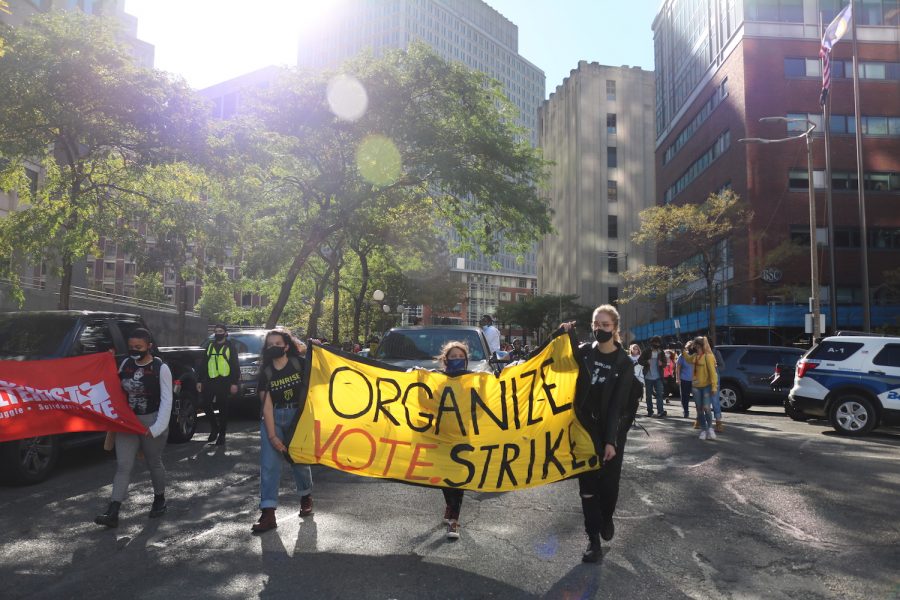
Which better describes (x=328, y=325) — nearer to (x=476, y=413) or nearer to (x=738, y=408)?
(x=738, y=408)

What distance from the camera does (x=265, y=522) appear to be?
5.88 metres

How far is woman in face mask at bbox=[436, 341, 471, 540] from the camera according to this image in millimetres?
5801

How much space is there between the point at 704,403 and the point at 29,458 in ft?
32.4

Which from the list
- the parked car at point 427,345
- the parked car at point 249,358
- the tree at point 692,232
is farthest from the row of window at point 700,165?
the parked car at point 427,345

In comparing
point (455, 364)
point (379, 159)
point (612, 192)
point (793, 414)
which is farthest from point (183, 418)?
point (612, 192)

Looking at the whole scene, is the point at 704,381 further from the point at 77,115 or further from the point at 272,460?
the point at 77,115

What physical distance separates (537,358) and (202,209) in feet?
49.0

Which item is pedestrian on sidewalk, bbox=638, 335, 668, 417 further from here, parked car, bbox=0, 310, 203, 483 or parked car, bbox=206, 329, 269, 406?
parked car, bbox=0, 310, 203, 483

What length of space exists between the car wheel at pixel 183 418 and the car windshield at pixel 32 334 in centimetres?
244

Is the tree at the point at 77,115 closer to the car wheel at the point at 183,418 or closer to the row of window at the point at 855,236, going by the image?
the car wheel at the point at 183,418

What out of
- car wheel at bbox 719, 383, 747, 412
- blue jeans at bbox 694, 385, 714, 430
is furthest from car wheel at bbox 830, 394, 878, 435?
car wheel at bbox 719, 383, 747, 412

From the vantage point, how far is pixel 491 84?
23953 mm

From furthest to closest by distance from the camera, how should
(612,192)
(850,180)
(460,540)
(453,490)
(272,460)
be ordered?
(612,192)
(850,180)
(272,460)
(453,490)
(460,540)

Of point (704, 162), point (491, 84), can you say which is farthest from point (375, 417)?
point (704, 162)
